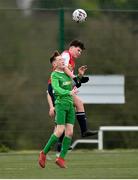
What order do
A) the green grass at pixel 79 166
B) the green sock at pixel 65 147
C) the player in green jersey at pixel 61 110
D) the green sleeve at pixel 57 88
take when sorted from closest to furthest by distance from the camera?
the green grass at pixel 79 166, the green sleeve at pixel 57 88, the player in green jersey at pixel 61 110, the green sock at pixel 65 147

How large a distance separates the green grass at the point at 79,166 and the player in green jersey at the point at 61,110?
223mm

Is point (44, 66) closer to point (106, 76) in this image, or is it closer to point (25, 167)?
point (106, 76)

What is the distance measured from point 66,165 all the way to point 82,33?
5053 millimetres

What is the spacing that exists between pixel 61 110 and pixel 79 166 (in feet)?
3.11

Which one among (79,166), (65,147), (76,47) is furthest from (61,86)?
(79,166)

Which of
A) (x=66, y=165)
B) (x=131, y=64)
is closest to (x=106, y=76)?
(x=131, y=64)

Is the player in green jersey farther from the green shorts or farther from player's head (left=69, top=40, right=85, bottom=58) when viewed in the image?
player's head (left=69, top=40, right=85, bottom=58)

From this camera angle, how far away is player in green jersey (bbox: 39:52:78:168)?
11867 mm

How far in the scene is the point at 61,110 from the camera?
470 inches

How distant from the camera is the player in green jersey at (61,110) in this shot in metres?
11.9

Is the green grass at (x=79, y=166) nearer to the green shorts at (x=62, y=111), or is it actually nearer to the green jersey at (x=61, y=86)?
the green shorts at (x=62, y=111)

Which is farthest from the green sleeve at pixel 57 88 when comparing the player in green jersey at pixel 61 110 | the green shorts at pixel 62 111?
the green shorts at pixel 62 111

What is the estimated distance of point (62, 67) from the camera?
1216 centimetres

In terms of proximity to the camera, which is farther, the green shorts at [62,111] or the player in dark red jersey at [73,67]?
the player in dark red jersey at [73,67]
